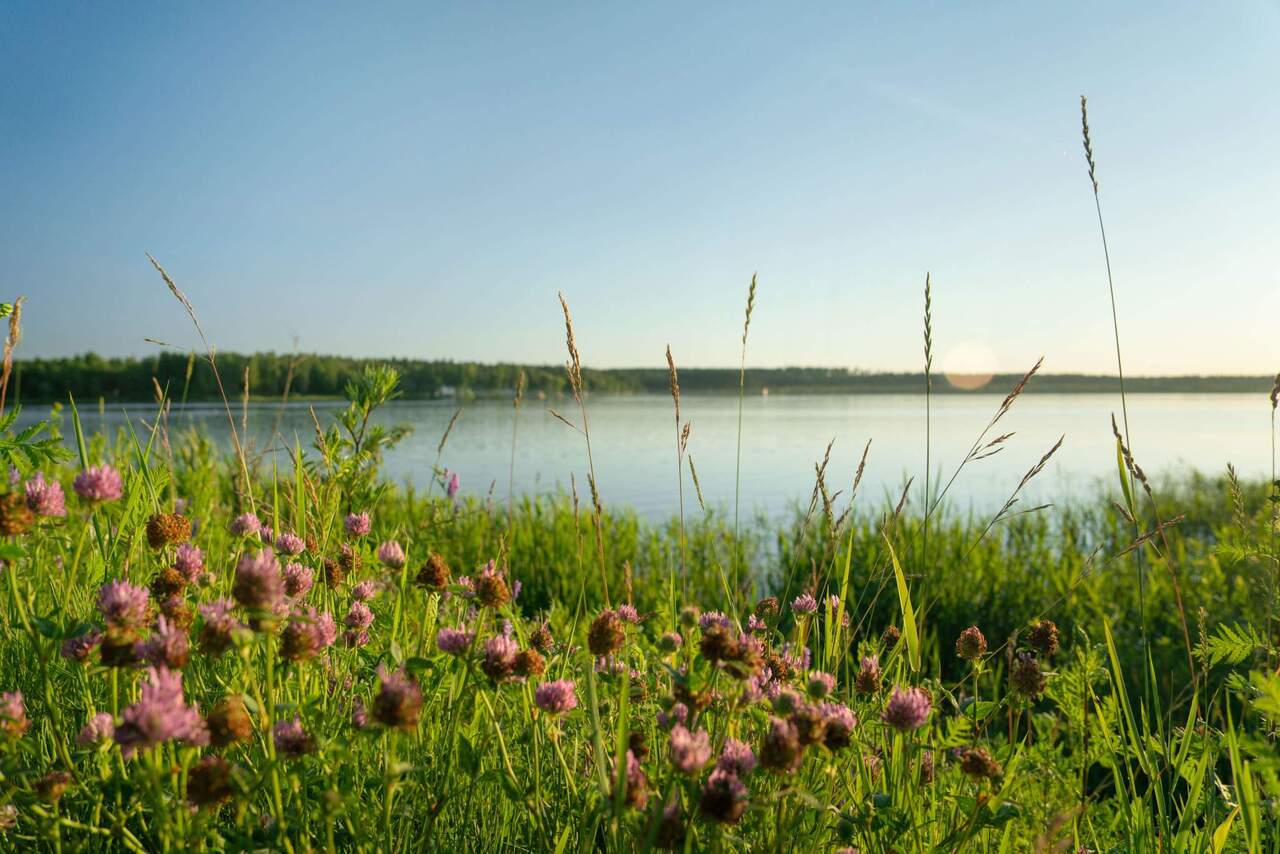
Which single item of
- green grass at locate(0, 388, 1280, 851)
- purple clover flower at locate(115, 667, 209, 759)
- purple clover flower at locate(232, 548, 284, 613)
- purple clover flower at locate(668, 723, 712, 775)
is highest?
purple clover flower at locate(232, 548, 284, 613)

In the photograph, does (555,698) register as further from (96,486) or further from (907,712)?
(96,486)

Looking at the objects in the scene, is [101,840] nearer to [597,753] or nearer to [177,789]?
[177,789]

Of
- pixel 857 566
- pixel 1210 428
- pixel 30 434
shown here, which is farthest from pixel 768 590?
pixel 1210 428

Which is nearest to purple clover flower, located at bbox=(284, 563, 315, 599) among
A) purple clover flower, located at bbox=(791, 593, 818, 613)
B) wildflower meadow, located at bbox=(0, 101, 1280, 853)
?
wildflower meadow, located at bbox=(0, 101, 1280, 853)

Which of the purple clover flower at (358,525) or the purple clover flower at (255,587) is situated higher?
the purple clover flower at (255,587)

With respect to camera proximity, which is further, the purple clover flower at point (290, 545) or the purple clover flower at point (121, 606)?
the purple clover flower at point (290, 545)

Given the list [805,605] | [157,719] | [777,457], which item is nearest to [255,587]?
[157,719]

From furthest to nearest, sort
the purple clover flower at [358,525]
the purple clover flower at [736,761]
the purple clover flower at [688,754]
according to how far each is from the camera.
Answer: the purple clover flower at [358,525] < the purple clover flower at [736,761] < the purple clover flower at [688,754]

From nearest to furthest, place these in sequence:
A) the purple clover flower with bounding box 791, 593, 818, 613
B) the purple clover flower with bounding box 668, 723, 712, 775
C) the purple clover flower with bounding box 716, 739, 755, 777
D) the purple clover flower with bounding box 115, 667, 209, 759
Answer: the purple clover flower with bounding box 115, 667, 209, 759 → the purple clover flower with bounding box 668, 723, 712, 775 → the purple clover flower with bounding box 716, 739, 755, 777 → the purple clover flower with bounding box 791, 593, 818, 613

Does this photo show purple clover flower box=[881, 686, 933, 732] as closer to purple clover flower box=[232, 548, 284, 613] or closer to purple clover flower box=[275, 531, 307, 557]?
purple clover flower box=[232, 548, 284, 613]

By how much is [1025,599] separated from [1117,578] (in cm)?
113

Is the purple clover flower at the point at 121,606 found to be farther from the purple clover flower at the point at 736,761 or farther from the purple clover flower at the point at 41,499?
the purple clover flower at the point at 736,761

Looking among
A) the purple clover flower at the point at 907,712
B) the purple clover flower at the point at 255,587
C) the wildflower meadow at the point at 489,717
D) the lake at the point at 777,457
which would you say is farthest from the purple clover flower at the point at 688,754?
the lake at the point at 777,457

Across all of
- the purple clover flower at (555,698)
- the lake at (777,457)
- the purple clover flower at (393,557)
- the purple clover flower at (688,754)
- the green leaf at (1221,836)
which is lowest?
the lake at (777,457)
